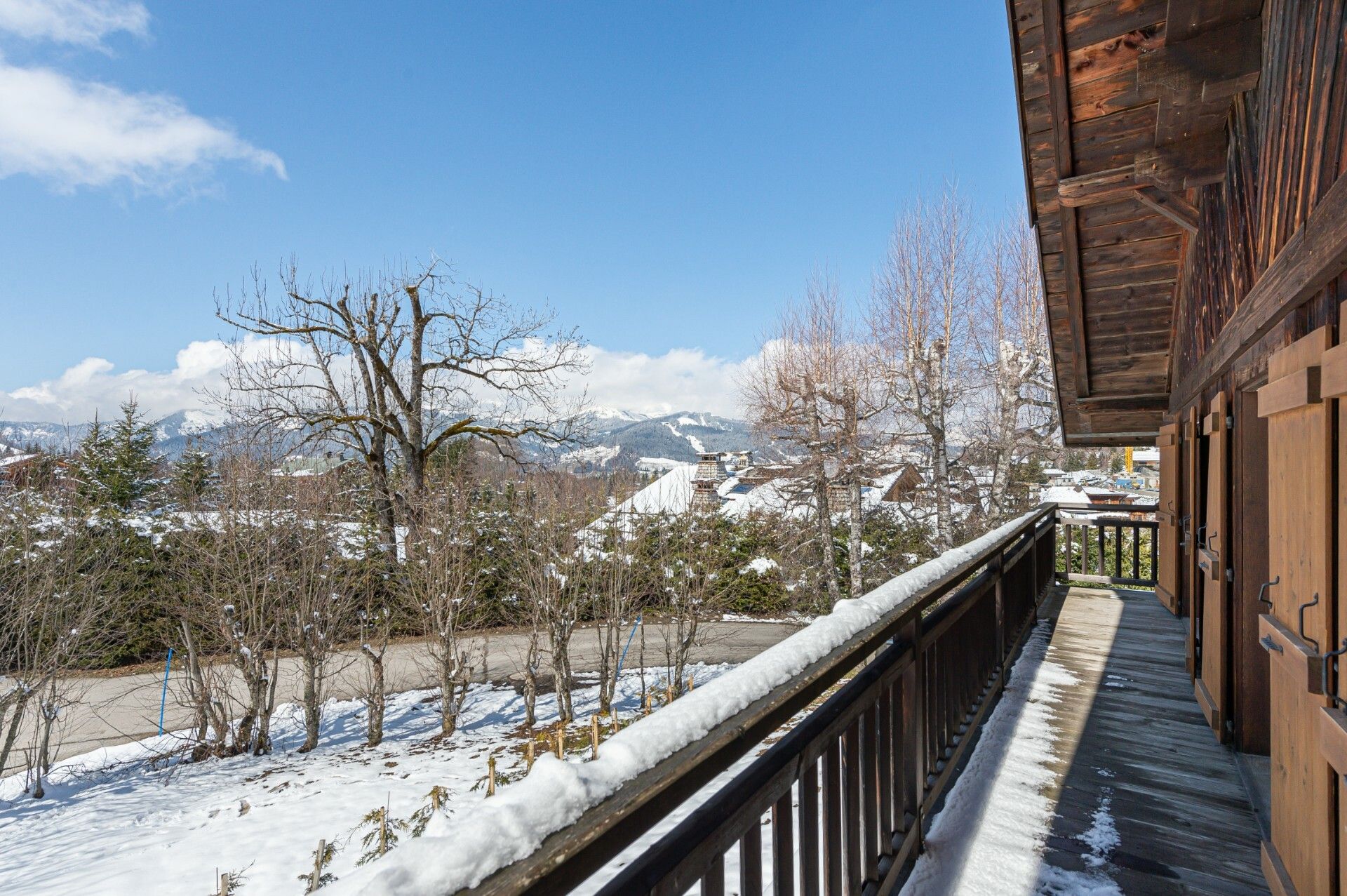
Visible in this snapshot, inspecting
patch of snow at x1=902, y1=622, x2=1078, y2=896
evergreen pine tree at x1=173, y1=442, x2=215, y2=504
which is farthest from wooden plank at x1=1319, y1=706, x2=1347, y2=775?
evergreen pine tree at x1=173, y1=442, x2=215, y2=504

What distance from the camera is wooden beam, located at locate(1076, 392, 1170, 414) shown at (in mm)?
6613

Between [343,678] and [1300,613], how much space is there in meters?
12.9

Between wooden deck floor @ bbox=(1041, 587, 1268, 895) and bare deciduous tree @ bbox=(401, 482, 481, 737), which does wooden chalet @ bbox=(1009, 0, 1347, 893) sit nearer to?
wooden deck floor @ bbox=(1041, 587, 1268, 895)

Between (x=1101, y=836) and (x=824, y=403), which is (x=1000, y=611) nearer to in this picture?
(x=1101, y=836)

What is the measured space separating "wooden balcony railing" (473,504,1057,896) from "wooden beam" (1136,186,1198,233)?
2586 mm

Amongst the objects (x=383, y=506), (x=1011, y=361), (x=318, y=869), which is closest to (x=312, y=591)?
(x=383, y=506)

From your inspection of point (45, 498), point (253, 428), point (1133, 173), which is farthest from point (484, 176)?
point (1133, 173)

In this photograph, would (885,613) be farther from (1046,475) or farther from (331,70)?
(1046,475)

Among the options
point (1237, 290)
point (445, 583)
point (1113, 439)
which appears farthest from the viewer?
point (445, 583)

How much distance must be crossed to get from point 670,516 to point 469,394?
6889 mm

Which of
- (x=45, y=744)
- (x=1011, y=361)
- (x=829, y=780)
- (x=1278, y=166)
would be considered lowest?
(x=45, y=744)

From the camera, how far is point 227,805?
7.03 m

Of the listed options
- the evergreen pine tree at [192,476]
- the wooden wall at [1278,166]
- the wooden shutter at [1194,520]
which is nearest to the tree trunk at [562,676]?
the evergreen pine tree at [192,476]

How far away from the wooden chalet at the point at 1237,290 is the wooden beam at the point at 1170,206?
1cm
